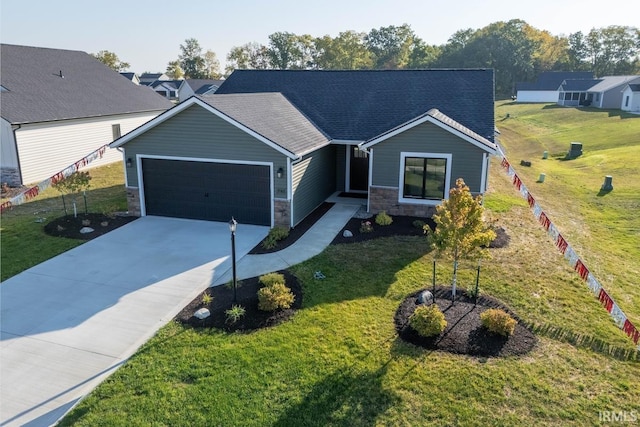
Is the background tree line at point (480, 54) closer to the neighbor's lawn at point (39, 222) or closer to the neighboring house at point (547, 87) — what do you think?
the neighboring house at point (547, 87)

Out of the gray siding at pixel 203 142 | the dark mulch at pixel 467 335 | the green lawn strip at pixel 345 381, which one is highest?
the gray siding at pixel 203 142

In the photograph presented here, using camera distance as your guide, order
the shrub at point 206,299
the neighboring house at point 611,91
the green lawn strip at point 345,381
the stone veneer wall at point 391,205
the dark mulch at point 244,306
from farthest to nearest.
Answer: the neighboring house at point 611,91 < the stone veneer wall at point 391,205 < the shrub at point 206,299 < the dark mulch at point 244,306 < the green lawn strip at point 345,381

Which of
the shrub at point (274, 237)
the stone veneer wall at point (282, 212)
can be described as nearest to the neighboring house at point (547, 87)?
Result: the stone veneer wall at point (282, 212)

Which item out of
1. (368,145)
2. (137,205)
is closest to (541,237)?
(368,145)

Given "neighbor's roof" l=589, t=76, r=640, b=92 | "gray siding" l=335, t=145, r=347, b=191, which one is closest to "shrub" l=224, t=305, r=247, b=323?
"gray siding" l=335, t=145, r=347, b=191

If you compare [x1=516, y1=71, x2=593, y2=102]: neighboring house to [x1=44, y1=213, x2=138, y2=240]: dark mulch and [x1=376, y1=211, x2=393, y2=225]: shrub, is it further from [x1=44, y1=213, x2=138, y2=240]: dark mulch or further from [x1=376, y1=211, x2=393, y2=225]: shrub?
[x1=44, y1=213, x2=138, y2=240]: dark mulch

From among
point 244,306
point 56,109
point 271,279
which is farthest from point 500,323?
point 56,109
